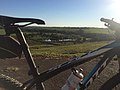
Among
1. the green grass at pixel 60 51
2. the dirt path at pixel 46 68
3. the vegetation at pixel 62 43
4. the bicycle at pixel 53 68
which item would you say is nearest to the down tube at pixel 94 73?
the bicycle at pixel 53 68

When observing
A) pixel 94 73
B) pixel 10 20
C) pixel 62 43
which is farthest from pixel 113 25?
pixel 62 43

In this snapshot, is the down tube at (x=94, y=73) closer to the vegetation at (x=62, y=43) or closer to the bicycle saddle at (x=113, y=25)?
the bicycle saddle at (x=113, y=25)

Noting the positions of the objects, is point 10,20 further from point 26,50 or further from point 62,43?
point 62,43

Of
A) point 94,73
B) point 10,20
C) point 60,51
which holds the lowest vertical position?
point 60,51

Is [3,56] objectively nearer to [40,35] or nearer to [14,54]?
[14,54]

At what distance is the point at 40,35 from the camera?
8125 centimetres

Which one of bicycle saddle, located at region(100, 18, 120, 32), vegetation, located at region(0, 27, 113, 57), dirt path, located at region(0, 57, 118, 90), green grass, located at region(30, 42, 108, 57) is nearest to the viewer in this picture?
bicycle saddle, located at region(100, 18, 120, 32)

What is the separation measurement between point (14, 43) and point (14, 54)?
195 mm

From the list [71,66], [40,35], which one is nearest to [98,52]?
[71,66]

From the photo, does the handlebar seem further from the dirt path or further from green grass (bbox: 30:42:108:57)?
green grass (bbox: 30:42:108:57)

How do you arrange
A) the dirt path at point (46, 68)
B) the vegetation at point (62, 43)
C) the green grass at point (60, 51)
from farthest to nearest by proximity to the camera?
the vegetation at point (62, 43)
the green grass at point (60, 51)
the dirt path at point (46, 68)

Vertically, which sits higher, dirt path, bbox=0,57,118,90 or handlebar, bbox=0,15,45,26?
handlebar, bbox=0,15,45,26

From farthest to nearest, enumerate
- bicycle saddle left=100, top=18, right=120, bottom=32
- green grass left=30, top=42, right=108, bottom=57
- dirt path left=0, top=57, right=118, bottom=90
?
green grass left=30, top=42, right=108, bottom=57 → dirt path left=0, top=57, right=118, bottom=90 → bicycle saddle left=100, top=18, right=120, bottom=32

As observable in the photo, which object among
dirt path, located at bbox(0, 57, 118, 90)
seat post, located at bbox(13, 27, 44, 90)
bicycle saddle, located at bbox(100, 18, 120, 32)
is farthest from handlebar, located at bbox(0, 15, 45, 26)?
dirt path, located at bbox(0, 57, 118, 90)
